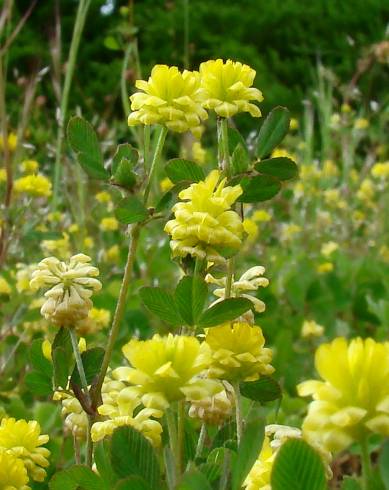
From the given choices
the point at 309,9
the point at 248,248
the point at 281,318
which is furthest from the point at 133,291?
the point at 309,9

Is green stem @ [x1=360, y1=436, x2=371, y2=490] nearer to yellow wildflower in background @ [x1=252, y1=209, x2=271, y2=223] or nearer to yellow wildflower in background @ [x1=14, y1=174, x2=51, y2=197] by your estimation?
yellow wildflower in background @ [x1=14, y1=174, x2=51, y2=197]

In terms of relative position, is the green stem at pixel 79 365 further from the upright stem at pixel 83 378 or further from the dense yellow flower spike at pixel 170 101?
the dense yellow flower spike at pixel 170 101

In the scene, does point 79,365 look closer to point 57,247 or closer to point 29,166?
point 57,247

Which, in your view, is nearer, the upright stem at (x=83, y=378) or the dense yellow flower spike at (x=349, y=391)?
the dense yellow flower spike at (x=349, y=391)

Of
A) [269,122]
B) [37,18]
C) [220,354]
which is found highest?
[269,122]

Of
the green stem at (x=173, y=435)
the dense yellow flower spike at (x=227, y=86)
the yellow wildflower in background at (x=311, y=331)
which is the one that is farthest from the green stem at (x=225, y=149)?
the yellow wildflower in background at (x=311, y=331)

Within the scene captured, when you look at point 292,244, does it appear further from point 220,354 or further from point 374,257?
point 220,354
